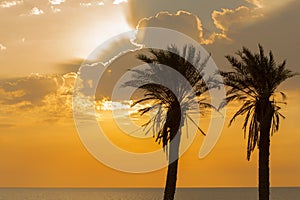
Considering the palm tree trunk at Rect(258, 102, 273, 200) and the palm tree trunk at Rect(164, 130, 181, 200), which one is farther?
the palm tree trunk at Rect(164, 130, 181, 200)

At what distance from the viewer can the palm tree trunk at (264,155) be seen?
136 feet

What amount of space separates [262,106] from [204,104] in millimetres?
4028

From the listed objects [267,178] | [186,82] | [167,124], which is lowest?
[267,178]

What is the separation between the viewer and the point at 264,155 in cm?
4162

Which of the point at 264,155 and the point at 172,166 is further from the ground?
the point at 264,155

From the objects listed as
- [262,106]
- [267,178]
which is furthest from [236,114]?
[267,178]

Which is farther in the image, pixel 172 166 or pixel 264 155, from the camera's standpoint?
pixel 172 166

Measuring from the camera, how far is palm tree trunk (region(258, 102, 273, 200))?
136 ft

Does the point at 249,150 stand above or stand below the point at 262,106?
below

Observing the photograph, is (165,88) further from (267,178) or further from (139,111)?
(267,178)

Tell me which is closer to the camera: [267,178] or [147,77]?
[267,178]

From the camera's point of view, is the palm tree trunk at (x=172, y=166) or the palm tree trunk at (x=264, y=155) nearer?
the palm tree trunk at (x=264, y=155)

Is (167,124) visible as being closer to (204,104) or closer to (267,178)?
(204,104)

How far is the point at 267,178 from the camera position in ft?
136
